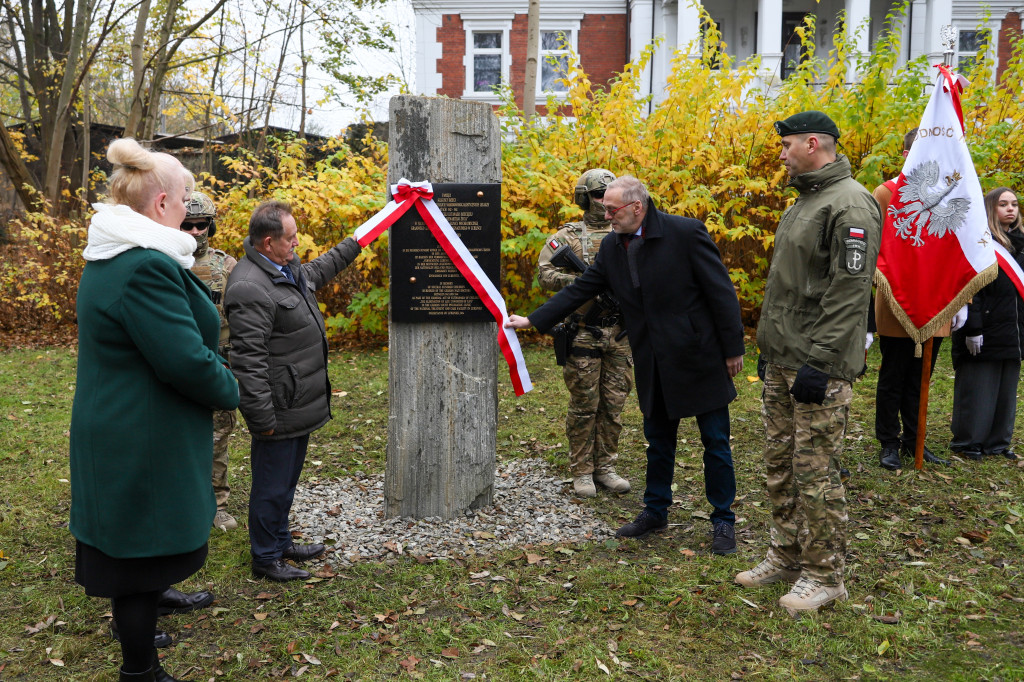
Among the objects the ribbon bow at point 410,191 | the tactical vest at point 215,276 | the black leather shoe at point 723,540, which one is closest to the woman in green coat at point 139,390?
the ribbon bow at point 410,191

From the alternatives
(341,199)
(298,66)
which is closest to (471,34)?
(298,66)

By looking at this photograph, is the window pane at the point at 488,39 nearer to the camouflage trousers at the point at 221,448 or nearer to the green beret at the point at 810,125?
the camouflage trousers at the point at 221,448

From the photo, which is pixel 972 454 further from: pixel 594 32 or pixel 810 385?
pixel 594 32

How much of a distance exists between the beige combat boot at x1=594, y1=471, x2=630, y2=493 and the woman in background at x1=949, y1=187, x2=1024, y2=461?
280cm

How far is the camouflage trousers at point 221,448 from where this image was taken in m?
4.75

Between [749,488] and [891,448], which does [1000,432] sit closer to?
[891,448]

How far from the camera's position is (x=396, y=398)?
16.1ft

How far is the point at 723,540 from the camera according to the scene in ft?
14.6

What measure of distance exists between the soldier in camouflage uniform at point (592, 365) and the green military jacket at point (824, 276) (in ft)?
5.19

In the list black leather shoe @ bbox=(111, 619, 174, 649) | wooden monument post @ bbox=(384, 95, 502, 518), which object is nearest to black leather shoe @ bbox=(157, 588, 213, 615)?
black leather shoe @ bbox=(111, 619, 174, 649)

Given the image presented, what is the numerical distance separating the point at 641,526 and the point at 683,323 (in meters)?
1.30

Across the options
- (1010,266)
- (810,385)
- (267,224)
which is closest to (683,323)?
(810,385)

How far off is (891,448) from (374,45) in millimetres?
15171

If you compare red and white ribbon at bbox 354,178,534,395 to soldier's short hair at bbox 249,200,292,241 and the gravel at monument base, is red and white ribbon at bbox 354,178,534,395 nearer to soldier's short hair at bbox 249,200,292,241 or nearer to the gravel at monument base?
soldier's short hair at bbox 249,200,292,241
